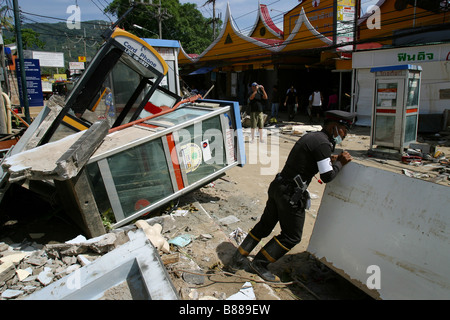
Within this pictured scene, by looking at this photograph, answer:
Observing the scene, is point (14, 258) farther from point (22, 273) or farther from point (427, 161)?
point (427, 161)

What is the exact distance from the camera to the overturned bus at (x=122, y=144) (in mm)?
3363

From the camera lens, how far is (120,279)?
7.77 ft

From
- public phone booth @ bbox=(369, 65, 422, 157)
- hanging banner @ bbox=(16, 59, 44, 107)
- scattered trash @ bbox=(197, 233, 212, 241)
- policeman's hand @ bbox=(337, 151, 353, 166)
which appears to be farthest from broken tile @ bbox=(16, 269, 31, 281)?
hanging banner @ bbox=(16, 59, 44, 107)

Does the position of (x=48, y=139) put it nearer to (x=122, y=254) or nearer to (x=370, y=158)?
(x=122, y=254)

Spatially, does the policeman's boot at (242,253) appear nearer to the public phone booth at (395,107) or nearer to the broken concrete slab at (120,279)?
the broken concrete slab at (120,279)

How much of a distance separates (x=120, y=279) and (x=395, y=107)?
302 inches

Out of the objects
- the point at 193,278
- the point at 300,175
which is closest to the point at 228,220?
the point at 193,278

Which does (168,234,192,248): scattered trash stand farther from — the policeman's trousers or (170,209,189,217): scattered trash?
the policeman's trousers

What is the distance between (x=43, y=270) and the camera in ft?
9.94

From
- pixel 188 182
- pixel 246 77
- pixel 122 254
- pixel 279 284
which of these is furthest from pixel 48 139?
pixel 246 77

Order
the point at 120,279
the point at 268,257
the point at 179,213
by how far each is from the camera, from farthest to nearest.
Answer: the point at 179,213
the point at 268,257
the point at 120,279

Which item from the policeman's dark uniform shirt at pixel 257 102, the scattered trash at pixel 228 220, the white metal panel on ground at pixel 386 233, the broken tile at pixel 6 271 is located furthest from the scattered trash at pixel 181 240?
the policeman's dark uniform shirt at pixel 257 102

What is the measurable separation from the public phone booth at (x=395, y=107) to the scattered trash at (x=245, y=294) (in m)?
6.54

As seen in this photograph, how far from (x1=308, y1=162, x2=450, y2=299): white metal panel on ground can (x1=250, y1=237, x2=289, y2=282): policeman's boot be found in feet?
1.22
